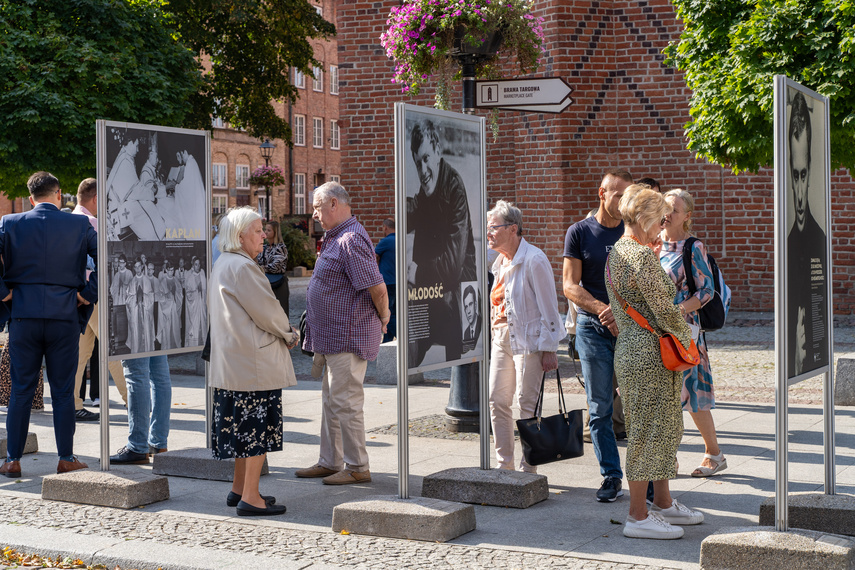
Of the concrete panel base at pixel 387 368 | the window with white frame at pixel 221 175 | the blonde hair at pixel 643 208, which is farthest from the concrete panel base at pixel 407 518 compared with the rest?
the window with white frame at pixel 221 175

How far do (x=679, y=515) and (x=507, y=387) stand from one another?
150 centimetres

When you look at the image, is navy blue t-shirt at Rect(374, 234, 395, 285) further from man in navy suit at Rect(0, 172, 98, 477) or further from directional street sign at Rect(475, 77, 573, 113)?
man in navy suit at Rect(0, 172, 98, 477)

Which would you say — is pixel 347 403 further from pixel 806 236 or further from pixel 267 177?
pixel 267 177

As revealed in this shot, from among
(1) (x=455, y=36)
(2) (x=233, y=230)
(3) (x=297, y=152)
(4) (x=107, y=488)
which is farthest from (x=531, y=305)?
(3) (x=297, y=152)

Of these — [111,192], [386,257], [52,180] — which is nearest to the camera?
[111,192]

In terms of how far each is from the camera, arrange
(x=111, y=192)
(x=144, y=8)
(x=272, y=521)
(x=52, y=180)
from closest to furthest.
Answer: (x=272, y=521) → (x=111, y=192) → (x=52, y=180) → (x=144, y=8)

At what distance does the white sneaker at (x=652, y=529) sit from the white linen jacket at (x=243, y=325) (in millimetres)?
2051

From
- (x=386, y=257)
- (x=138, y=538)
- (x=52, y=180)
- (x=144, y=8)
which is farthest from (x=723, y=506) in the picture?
(x=144, y=8)

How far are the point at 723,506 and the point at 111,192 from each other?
414 cm

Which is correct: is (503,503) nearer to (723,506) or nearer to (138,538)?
(723,506)

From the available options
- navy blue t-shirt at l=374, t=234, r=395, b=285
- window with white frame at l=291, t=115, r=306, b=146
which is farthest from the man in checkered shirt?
window with white frame at l=291, t=115, r=306, b=146

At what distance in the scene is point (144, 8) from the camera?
1562cm

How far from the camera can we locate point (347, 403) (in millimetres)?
6469

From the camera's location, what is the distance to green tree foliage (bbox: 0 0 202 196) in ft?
45.6
